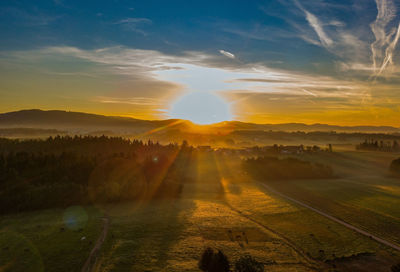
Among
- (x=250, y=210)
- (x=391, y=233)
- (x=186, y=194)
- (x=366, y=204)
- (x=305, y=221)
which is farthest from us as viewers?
(x=186, y=194)

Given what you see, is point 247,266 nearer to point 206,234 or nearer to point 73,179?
point 206,234

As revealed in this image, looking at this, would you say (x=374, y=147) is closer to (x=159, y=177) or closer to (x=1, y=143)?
(x=159, y=177)

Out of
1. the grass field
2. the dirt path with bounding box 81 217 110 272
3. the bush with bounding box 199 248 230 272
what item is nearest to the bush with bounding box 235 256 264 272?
the bush with bounding box 199 248 230 272

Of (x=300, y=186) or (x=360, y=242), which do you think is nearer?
(x=360, y=242)

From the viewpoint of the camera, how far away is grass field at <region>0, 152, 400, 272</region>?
28.4 metres

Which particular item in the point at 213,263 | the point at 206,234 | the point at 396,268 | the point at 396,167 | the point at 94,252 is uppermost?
the point at 396,167

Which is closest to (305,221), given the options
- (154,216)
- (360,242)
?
(360,242)

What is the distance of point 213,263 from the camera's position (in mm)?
26719

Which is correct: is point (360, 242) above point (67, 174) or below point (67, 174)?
below

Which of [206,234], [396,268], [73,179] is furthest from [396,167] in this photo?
[73,179]

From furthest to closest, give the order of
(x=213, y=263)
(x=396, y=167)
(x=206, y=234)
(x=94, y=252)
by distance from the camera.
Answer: (x=396, y=167)
(x=206, y=234)
(x=94, y=252)
(x=213, y=263)

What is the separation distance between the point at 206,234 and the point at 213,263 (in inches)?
382

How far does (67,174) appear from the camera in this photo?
186 ft

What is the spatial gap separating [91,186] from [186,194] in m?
21.7
